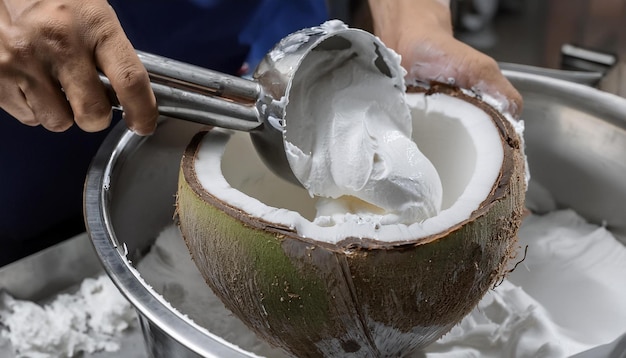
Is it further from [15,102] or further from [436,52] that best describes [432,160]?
[15,102]

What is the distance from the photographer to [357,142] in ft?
1.44

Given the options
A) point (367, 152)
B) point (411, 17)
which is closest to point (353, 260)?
point (367, 152)

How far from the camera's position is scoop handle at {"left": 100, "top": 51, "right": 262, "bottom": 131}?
1.43 feet

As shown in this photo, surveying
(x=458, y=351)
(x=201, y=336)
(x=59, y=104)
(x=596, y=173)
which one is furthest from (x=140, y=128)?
(x=596, y=173)

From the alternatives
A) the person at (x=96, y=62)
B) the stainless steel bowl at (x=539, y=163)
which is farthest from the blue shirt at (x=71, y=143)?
the stainless steel bowl at (x=539, y=163)

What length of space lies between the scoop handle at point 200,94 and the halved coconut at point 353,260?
3 centimetres

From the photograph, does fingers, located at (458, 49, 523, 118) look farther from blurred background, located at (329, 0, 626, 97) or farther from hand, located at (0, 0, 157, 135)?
blurred background, located at (329, 0, 626, 97)

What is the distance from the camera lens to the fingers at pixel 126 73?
41 cm

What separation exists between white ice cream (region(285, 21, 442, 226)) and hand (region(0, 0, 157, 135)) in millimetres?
103

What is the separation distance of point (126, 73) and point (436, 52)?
27 cm

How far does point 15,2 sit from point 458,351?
0.39m

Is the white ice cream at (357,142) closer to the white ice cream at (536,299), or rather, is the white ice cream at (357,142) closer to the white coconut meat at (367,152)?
the white coconut meat at (367,152)

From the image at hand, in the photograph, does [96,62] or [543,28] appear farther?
[543,28]

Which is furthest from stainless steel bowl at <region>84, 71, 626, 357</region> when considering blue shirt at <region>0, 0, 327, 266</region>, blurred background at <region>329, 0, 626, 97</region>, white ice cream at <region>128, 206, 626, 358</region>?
blurred background at <region>329, 0, 626, 97</region>
